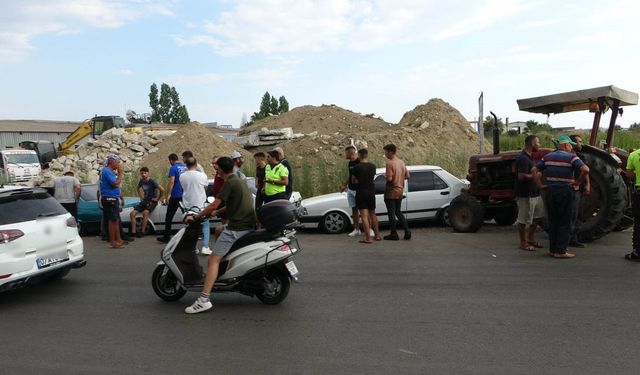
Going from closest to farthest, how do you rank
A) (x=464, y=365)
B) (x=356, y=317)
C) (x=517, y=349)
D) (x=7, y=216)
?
(x=464, y=365) → (x=517, y=349) → (x=356, y=317) → (x=7, y=216)

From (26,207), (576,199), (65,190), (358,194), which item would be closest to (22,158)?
(65,190)

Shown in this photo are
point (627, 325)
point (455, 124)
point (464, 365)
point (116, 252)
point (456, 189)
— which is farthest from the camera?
point (455, 124)

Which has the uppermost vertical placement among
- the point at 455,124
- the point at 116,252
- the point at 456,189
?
the point at 455,124

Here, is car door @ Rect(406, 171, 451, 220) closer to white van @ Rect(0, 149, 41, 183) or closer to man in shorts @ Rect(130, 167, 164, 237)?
man in shorts @ Rect(130, 167, 164, 237)

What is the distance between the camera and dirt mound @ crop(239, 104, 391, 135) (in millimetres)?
33531

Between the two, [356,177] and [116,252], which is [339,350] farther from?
[116,252]

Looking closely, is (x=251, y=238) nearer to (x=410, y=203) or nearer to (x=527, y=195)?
(x=527, y=195)

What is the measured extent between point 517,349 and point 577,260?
4143 mm

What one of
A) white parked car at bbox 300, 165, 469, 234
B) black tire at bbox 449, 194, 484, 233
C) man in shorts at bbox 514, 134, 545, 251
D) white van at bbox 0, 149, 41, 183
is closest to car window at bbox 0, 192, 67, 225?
white parked car at bbox 300, 165, 469, 234

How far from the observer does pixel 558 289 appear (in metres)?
6.69

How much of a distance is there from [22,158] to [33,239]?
25787 mm

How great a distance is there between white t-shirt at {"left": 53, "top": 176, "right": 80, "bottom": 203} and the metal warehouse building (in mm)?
37428

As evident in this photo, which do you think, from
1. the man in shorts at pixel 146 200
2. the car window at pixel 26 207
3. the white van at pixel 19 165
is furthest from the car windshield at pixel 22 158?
the car window at pixel 26 207

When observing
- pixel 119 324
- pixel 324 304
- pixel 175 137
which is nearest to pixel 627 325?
pixel 324 304
